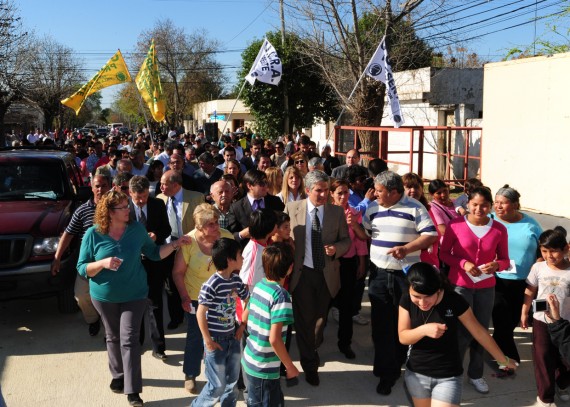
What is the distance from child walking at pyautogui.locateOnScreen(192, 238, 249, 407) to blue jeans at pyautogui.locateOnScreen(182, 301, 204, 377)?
30.8 inches

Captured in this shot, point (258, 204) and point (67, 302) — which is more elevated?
point (258, 204)

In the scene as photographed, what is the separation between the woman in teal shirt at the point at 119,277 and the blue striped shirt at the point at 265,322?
1225 mm

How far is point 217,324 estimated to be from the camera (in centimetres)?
400

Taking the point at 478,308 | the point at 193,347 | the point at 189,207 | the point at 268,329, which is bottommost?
the point at 193,347

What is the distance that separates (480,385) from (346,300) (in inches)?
58.6

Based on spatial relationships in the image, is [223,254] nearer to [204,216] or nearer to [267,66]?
[204,216]

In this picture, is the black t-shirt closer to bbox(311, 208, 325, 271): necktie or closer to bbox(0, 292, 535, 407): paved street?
bbox(0, 292, 535, 407): paved street

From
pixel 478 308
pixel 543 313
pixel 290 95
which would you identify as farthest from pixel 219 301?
pixel 290 95

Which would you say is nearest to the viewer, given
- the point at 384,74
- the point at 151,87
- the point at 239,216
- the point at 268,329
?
the point at 268,329

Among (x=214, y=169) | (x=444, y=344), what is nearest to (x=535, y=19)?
(x=214, y=169)

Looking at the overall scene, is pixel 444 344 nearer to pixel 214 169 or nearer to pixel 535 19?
pixel 214 169

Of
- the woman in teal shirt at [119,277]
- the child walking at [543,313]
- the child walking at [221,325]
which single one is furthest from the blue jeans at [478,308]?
the woman in teal shirt at [119,277]

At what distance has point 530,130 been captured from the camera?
10789mm

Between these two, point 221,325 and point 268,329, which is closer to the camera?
point 268,329
